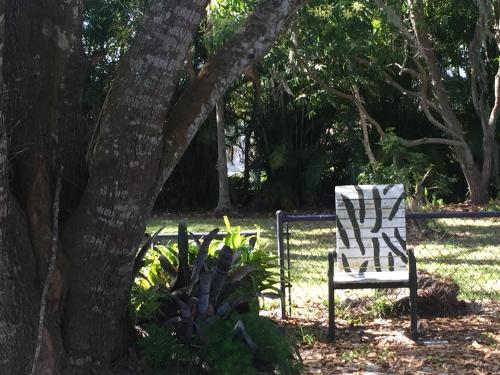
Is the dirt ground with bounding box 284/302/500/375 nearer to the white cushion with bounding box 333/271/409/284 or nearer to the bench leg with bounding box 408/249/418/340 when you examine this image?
the bench leg with bounding box 408/249/418/340

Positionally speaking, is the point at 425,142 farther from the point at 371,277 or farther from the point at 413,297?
the point at 413,297

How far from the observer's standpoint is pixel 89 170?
4395 millimetres

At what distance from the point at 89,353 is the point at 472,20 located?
14887 mm

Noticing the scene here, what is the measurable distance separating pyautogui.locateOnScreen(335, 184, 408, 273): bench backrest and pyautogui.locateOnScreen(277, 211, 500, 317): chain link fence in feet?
0.47

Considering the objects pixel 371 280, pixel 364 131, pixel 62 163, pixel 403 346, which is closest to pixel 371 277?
pixel 371 280

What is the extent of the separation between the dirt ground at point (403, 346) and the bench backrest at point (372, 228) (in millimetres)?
549

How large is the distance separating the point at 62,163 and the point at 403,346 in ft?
10.1

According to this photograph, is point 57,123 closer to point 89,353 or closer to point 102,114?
point 102,114

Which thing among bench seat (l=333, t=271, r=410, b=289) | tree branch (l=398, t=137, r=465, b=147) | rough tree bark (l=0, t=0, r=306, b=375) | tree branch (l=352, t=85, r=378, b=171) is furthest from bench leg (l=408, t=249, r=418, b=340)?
tree branch (l=398, t=137, r=465, b=147)

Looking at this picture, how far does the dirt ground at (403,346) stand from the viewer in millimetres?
5539

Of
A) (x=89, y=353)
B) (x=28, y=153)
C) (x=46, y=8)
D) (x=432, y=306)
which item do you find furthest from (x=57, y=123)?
(x=432, y=306)

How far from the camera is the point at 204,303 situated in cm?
489

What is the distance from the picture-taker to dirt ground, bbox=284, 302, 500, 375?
5539 millimetres

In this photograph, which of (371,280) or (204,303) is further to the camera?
(371,280)
